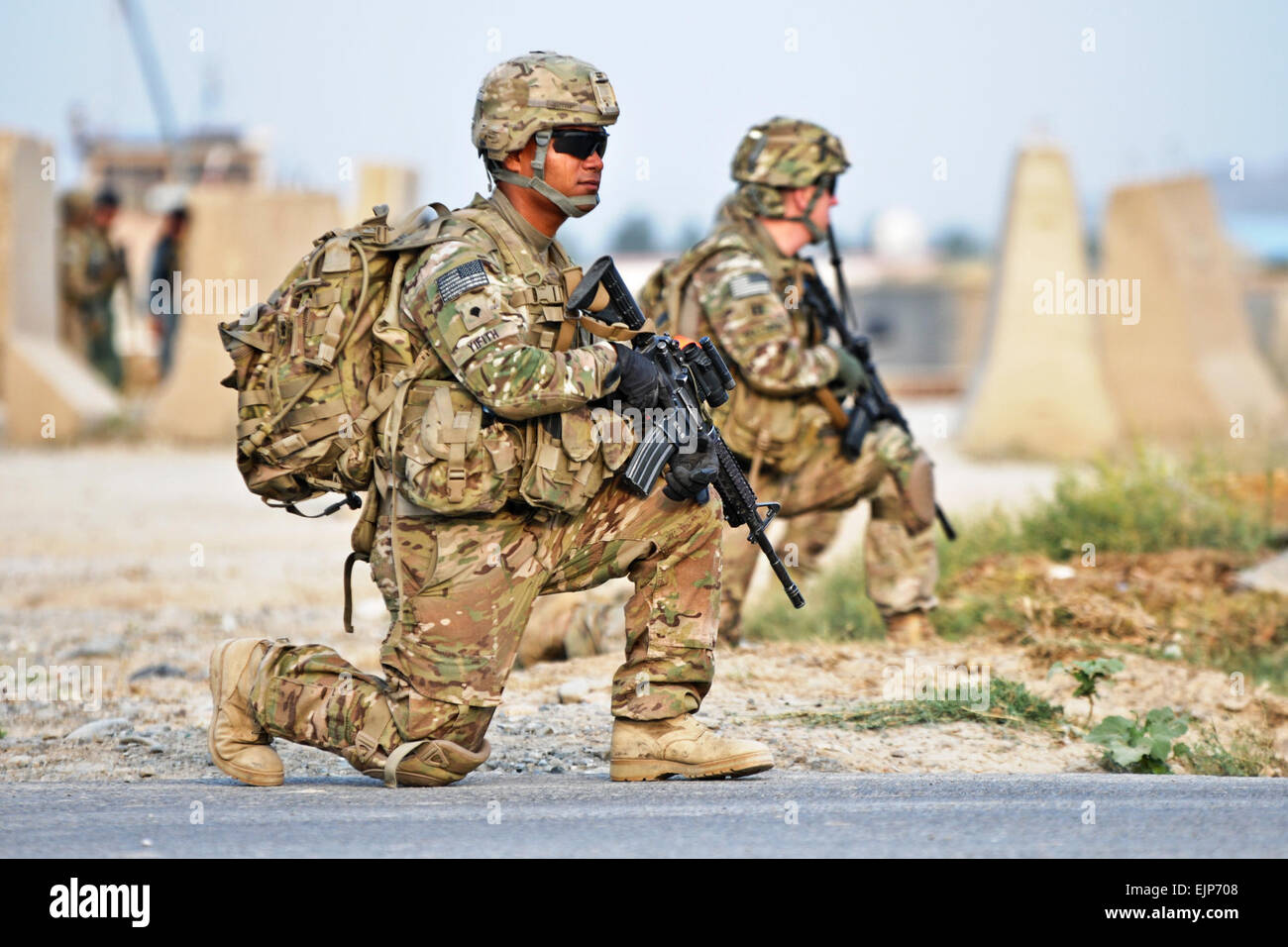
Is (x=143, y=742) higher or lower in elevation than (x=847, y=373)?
lower

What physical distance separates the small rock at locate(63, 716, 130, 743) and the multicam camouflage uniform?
52.2 inches

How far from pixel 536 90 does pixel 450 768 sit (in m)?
1.62

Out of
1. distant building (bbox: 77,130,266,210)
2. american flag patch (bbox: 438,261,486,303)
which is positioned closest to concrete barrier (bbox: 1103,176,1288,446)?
american flag patch (bbox: 438,261,486,303)

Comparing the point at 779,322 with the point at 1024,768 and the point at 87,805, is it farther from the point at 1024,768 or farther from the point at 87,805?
the point at 87,805

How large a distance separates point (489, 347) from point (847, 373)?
2508 mm

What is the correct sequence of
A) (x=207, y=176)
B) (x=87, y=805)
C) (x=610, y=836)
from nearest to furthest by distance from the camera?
(x=610, y=836) → (x=87, y=805) → (x=207, y=176)

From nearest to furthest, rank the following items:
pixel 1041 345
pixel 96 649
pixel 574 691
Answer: pixel 574 691
pixel 96 649
pixel 1041 345

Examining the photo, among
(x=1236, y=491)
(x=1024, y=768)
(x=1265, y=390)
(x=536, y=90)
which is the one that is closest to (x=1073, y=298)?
(x=1265, y=390)

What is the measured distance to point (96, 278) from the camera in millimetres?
16875

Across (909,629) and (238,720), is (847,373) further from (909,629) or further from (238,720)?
(238,720)

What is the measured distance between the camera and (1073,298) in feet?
44.2

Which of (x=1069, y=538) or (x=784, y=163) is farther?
(x=1069, y=538)

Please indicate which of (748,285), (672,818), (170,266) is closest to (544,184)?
(672,818)

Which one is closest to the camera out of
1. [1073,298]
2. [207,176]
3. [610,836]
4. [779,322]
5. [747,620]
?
[610,836]
